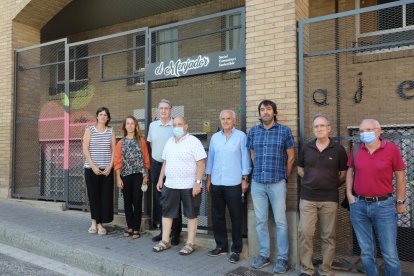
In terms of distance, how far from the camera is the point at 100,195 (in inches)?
237

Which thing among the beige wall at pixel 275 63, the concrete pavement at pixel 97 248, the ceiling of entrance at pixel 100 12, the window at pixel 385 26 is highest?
the ceiling of entrance at pixel 100 12

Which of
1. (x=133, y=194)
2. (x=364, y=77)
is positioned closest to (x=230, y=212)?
(x=133, y=194)

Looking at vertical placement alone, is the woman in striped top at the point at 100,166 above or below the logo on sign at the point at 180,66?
below

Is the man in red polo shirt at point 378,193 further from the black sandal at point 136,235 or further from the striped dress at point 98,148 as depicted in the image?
the striped dress at point 98,148

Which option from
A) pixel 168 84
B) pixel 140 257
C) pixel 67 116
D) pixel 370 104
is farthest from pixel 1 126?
pixel 370 104

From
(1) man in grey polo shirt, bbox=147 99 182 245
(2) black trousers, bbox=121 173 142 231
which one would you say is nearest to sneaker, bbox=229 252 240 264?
(1) man in grey polo shirt, bbox=147 99 182 245

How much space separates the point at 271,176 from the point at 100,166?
8.72 ft

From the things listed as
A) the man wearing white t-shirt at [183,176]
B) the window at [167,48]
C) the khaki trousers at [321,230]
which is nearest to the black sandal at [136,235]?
the man wearing white t-shirt at [183,176]

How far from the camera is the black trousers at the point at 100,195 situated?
591cm

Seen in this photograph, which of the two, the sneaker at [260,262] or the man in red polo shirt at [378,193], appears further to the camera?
the sneaker at [260,262]

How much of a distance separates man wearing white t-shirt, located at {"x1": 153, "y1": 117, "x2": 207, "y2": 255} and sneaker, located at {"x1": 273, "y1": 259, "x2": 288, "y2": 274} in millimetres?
1131

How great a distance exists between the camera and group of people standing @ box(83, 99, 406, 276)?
12.6ft

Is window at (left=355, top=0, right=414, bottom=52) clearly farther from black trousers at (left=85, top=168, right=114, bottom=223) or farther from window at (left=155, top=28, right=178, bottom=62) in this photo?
black trousers at (left=85, top=168, right=114, bottom=223)

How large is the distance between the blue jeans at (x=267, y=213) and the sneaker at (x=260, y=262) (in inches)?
1.8
